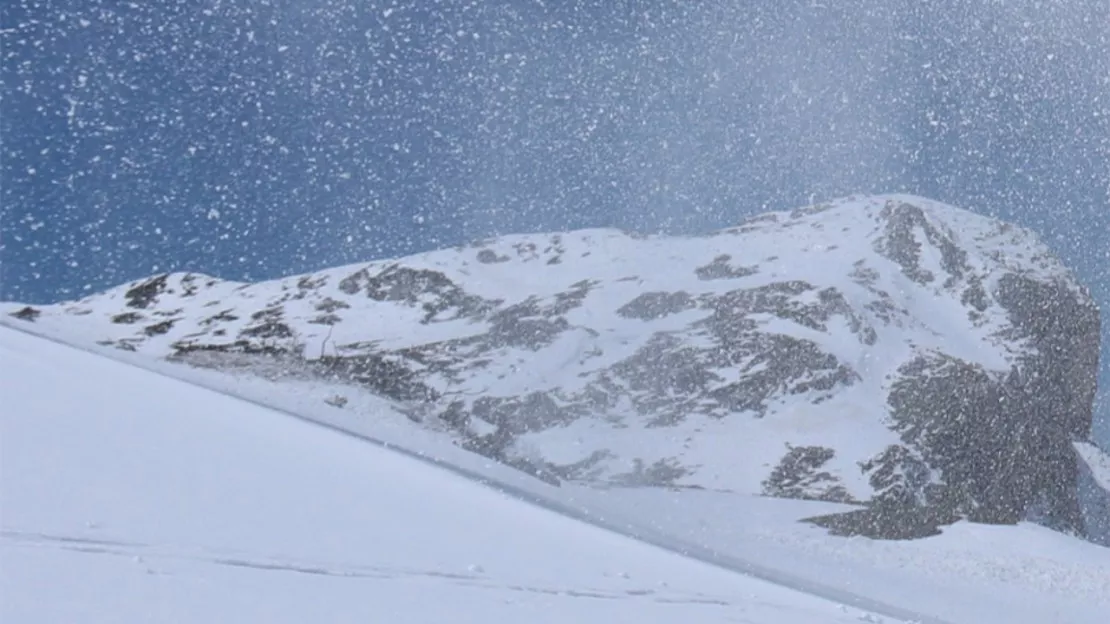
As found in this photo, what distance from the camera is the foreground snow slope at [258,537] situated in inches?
69.7

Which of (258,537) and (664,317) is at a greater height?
(664,317)

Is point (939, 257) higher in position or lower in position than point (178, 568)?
higher

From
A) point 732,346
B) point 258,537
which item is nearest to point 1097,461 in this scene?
point 732,346

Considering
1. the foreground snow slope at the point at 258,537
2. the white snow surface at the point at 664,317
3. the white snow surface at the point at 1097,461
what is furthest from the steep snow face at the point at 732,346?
the foreground snow slope at the point at 258,537

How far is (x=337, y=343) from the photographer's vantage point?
9131 cm

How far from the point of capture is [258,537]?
2234mm

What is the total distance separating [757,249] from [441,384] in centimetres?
4455

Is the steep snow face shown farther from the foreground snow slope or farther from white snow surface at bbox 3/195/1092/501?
the foreground snow slope

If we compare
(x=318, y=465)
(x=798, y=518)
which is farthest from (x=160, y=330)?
(x=318, y=465)

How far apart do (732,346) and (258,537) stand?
9967 cm

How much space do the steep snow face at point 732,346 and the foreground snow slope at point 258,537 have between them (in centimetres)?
5560

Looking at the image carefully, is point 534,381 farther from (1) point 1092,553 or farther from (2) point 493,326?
(1) point 1092,553

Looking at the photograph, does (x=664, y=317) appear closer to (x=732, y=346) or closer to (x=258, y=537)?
(x=732, y=346)

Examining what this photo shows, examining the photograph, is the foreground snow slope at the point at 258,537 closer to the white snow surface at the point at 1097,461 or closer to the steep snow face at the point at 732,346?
the steep snow face at the point at 732,346
